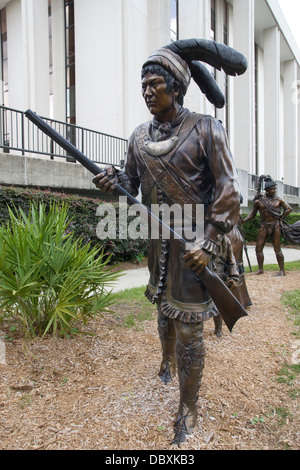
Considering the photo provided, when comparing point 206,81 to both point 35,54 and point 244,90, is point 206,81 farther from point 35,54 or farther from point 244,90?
point 244,90

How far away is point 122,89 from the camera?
1204cm

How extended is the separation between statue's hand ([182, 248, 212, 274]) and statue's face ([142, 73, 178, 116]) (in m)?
0.93

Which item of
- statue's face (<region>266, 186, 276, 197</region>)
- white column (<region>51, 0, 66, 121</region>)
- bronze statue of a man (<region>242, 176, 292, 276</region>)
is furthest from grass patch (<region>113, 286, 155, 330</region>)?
white column (<region>51, 0, 66, 121</region>)

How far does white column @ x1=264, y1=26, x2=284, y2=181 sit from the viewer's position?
2267 centimetres

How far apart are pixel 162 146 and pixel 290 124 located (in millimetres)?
30864

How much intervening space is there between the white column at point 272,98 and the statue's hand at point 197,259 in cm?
2351

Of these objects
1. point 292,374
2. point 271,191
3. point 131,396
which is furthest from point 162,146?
point 271,191

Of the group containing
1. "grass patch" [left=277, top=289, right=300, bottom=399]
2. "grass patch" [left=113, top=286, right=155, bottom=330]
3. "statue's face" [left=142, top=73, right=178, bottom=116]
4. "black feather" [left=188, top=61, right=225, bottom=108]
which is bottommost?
"grass patch" [left=277, top=289, right=300, bottom=399]

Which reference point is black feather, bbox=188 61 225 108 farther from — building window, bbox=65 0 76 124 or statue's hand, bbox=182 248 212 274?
building window, bbox=65 0 76 124

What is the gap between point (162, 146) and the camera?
6.66ft

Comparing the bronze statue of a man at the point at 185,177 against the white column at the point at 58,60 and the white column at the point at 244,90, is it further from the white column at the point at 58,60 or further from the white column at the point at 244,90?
the white column at the point at 244,90

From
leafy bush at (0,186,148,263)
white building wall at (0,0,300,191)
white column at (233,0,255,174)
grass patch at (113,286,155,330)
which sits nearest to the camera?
grass patch at (113,286,155,330)

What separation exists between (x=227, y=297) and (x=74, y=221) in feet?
18.7
